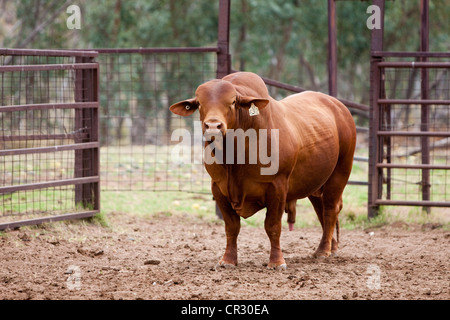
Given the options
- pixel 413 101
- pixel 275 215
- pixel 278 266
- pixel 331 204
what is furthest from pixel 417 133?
pixel 278 266

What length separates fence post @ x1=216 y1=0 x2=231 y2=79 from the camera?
31.2 feet

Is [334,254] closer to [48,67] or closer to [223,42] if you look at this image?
[223,42]

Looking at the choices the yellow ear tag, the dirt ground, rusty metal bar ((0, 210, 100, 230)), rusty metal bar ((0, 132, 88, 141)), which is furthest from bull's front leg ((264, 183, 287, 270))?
rusty metal bar ((0, 132, 88, 141))

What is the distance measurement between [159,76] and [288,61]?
6644mm

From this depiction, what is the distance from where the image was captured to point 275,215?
6.46m

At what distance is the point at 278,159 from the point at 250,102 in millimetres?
635

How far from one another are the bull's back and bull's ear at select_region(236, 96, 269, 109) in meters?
0.65

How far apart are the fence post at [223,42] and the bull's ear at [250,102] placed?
348cm

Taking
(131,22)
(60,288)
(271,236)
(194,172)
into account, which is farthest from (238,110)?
(131,22)

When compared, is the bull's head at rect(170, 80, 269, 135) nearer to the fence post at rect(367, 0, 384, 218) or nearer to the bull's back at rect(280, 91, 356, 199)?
the bull's back at rect(280, 91, 356, 199)

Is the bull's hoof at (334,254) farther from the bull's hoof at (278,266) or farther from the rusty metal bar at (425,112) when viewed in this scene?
the rusty metal bar at (425,112)

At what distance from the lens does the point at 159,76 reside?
28859mm

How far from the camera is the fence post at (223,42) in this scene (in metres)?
9.51
